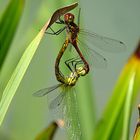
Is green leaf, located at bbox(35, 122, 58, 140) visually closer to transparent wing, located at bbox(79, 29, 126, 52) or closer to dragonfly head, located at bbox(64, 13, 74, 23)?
dragonfly head, located at bbox(64, 13, 74, 23)

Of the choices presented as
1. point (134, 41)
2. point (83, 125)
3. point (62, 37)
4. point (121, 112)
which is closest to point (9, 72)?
point (62, 37)

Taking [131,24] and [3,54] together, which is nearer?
[3,54]

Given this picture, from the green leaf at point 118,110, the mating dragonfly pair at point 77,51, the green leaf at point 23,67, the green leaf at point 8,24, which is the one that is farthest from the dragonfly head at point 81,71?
the green leaf at point 23,67

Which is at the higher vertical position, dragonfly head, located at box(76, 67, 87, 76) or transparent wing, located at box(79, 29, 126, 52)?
transparent wing, located at box(79, 29, 126, 52)

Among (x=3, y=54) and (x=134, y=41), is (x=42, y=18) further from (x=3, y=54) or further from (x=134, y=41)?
(x=134, y=41)

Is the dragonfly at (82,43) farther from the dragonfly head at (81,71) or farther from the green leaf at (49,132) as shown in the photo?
the green leaf at (49,132)

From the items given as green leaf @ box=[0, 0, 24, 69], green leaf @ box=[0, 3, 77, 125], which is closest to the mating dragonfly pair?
green leaf @ box=[0, 0, 24, 69]
